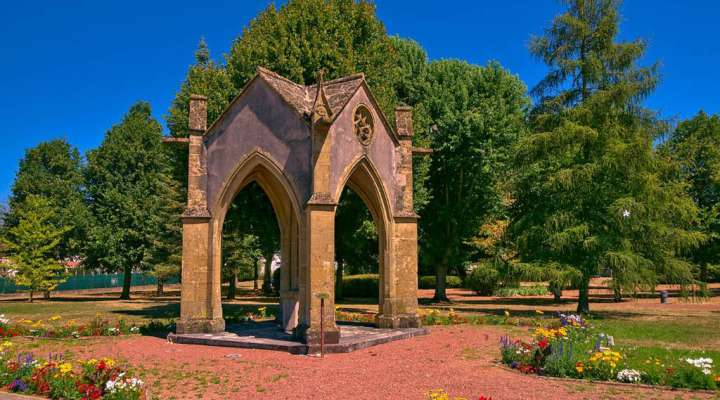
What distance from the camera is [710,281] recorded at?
53.5 m

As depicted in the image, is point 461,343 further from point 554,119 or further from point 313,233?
point 554,119

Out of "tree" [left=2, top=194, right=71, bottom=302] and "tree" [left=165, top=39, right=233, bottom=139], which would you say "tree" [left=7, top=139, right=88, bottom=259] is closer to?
"tree" [left=2, top=194, right=71, bottom=302]

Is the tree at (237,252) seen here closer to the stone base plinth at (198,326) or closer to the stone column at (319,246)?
the stone base plinth at (198,326)

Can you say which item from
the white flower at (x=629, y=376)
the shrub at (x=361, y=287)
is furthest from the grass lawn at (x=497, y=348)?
the shrub at (x=361, y=287)

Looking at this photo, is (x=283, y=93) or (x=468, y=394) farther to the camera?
(x=283, y=93)

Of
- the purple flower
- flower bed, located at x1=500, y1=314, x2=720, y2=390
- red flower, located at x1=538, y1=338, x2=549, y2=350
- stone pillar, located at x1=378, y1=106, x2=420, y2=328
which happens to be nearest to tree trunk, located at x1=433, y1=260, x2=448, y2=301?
stone pillar, located at x1=378, y1=106, x2=420, y2=328

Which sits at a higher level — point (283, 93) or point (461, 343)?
point (283, 93)

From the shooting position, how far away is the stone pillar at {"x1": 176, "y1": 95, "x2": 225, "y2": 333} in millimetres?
16188

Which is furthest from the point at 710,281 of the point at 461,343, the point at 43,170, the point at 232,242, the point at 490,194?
the point at 43,170

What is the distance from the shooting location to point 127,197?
40.1m

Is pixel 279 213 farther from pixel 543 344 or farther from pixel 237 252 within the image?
pixel 237 252

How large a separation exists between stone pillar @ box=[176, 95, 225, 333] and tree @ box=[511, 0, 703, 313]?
14.2 metres

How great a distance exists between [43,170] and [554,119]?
41739 millimetres

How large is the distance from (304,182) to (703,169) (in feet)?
124
